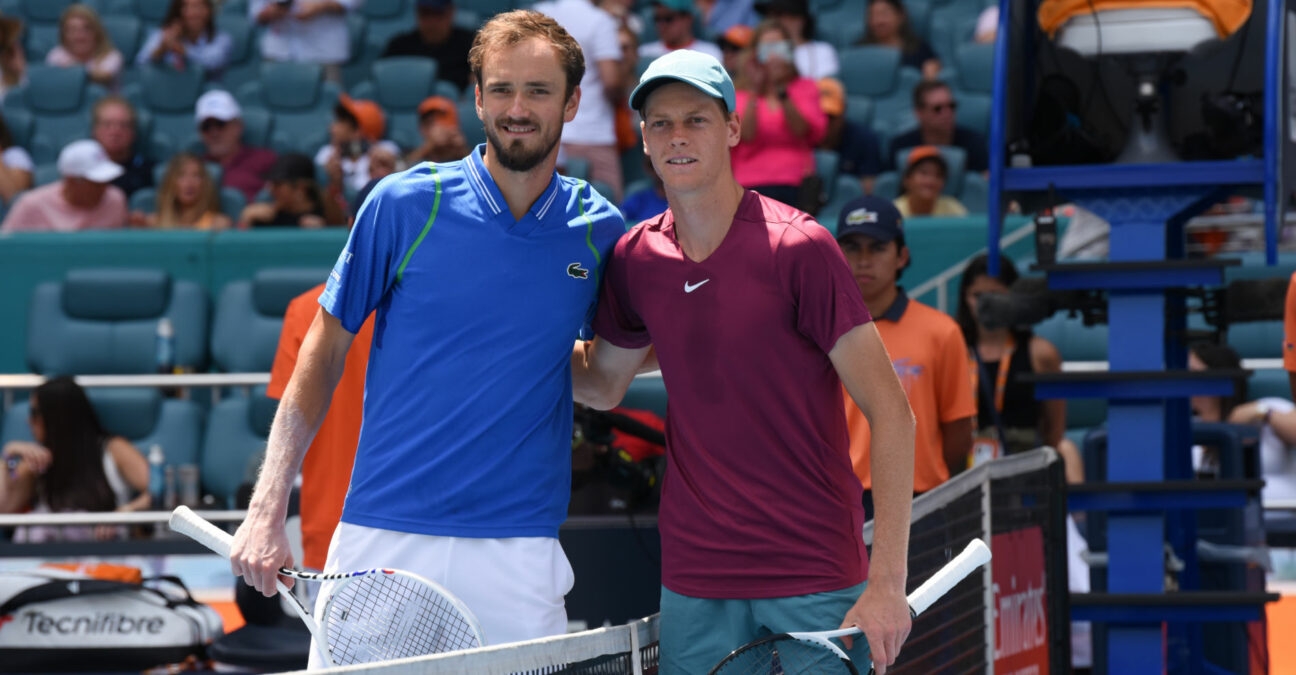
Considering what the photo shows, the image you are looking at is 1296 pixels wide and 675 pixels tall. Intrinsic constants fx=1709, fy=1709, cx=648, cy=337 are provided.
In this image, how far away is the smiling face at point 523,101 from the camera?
10.5ft

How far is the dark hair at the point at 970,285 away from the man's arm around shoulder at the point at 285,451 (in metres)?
4.30

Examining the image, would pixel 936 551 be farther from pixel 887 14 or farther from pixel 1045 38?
pixel 887 14

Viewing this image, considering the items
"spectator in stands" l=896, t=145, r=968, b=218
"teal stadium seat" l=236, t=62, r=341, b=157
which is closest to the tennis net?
"spectator in stands" l=896, t=145, r=968, b=218

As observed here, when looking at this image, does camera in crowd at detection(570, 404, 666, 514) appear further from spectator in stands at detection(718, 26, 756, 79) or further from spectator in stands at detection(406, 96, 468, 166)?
spectator in stands at detection(718, 26, 756, 79)

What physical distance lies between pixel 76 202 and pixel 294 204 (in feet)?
4.68

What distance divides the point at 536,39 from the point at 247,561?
110 centimetres

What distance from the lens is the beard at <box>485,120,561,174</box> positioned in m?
3.24

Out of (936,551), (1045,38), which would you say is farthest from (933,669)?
(1045,38)

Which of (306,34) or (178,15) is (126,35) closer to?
(178,15)

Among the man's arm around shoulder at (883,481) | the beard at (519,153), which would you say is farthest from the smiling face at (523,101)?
the man's arm around shoulder at (883,481)

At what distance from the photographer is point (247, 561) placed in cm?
306

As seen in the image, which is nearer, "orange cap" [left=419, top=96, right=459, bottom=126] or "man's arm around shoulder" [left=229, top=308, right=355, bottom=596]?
"man's arm around shoulder" [left=229, top=308, right=355, bottom=596]

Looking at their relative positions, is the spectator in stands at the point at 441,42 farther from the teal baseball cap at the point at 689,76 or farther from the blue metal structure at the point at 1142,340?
the teal baseball cap at the point at 689,76

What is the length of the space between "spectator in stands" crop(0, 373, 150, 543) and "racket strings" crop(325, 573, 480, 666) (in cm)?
492
